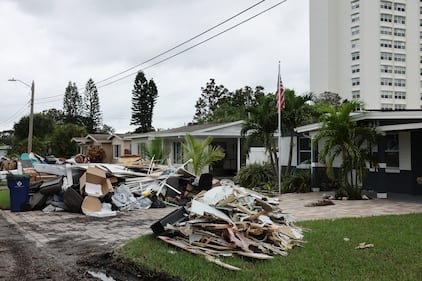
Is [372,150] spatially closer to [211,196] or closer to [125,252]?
[211,196]

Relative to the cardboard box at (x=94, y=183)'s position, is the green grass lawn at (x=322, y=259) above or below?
below

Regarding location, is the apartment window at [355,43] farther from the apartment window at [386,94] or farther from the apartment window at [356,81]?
the apartment window at [386,94]

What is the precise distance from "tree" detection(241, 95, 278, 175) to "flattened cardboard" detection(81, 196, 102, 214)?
7705 millimetres

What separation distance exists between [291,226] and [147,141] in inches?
927

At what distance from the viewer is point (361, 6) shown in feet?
242

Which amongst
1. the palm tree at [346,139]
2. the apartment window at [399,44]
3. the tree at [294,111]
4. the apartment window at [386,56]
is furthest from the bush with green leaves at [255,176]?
the apartment window at [399,44]

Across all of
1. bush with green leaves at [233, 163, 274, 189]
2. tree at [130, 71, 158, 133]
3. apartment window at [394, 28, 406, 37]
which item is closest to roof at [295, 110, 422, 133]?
bush with green leaves at [233, 163, 274, 189]

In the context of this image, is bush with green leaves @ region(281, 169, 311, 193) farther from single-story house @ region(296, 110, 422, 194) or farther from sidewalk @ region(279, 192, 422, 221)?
single-story house @ region(296, 110, 422, 194)

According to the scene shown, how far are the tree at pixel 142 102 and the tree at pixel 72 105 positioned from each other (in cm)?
1409

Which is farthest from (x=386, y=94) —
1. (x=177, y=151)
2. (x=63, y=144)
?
(x=177, y=151)

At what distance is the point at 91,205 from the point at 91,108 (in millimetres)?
57557

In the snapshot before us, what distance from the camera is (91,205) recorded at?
12.9m

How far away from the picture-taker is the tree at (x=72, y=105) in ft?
227

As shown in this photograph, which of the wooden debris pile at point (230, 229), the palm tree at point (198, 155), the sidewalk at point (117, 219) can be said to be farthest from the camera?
the palm tree at point (198, 155)
